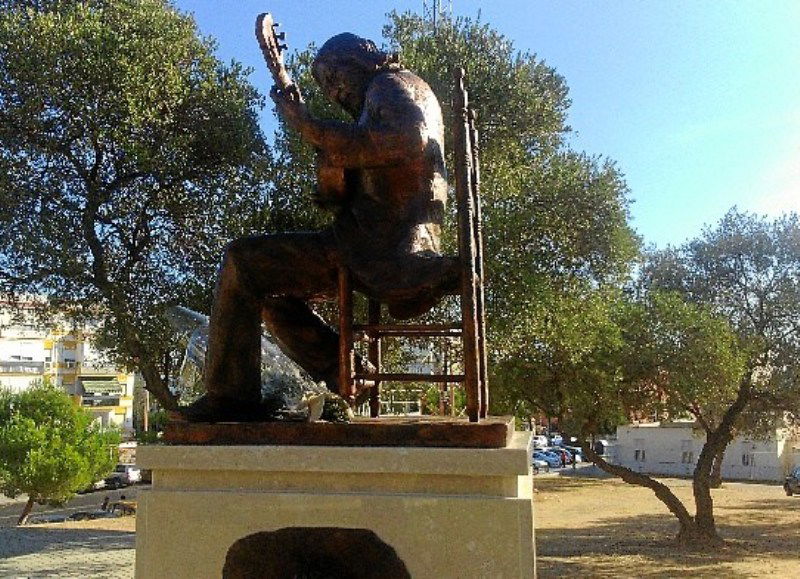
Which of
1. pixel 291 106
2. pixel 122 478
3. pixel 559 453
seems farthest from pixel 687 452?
pixel 291 106

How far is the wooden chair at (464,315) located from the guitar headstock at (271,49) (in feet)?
2.42

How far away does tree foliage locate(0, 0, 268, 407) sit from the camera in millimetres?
11656

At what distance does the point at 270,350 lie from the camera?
154 inches

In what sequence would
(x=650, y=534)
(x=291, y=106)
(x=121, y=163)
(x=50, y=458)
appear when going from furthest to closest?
(x=650, y=534)
(x=50, y=458)
(x=121, y=163)
(x=291, y=106)

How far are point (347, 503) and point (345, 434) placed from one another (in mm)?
238

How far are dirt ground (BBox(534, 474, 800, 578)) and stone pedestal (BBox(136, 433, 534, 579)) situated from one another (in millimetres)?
11738

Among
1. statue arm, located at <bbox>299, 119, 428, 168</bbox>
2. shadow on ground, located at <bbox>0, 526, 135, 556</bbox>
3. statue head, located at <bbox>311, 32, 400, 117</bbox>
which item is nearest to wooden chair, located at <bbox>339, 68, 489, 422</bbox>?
statue arm, located at <bbox>299, 119, 428, 168</bbox>

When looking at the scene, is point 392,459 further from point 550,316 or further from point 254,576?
point 550,316

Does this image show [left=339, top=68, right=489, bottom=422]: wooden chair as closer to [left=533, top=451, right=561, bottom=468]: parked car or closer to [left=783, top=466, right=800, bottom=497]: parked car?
[left=783, top=466, right=800, bottom=497]: parked car

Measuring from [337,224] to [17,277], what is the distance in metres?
10.7

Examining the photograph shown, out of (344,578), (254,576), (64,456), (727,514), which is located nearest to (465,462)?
(344,578)

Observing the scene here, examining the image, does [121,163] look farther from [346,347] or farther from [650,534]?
[650,534]

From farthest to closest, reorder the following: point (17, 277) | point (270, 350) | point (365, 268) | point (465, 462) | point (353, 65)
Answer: point (17, 277)
point (270, 350)
point (353, 65)
point (365, 268)
point (465, 462)

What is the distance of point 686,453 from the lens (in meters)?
34.9
